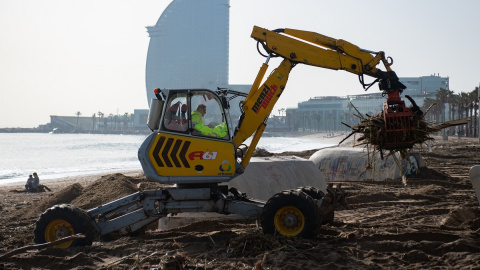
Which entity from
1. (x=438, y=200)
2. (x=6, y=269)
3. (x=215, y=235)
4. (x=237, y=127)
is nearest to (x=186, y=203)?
(x=215, y=235)

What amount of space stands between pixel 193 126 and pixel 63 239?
9.19 ft

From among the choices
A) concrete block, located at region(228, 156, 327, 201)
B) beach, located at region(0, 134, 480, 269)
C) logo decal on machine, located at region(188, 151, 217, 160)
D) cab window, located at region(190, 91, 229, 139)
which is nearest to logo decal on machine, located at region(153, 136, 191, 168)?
logo decal on machine, located at region(188, 151, 217, 160)

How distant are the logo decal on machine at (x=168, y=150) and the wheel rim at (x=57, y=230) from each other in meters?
1.94

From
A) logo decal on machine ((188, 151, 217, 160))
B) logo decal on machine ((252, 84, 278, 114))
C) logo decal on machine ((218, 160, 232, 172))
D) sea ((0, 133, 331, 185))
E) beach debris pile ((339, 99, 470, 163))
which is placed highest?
logo decal on machine ((252, 84, 278, 114))

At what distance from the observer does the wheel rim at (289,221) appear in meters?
9.54

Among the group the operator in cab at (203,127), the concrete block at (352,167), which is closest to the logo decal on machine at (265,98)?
the operator in cab at (203,127)

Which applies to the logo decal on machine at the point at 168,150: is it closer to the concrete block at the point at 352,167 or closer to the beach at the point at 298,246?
the beach at the point at 298,246

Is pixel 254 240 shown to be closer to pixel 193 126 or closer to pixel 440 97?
pixel 193 126

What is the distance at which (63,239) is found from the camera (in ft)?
31.6

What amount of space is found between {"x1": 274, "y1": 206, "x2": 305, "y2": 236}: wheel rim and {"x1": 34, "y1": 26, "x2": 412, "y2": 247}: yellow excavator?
0.05 ft

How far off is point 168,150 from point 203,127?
0.71m

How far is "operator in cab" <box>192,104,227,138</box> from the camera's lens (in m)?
10.1

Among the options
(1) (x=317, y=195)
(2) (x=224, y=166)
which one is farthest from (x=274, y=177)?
(2) (x=224, y=166)

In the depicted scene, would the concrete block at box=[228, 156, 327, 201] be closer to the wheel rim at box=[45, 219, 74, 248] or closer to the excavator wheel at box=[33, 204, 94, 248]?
the excavator wheel at box=[33, 204, 94, 248]
